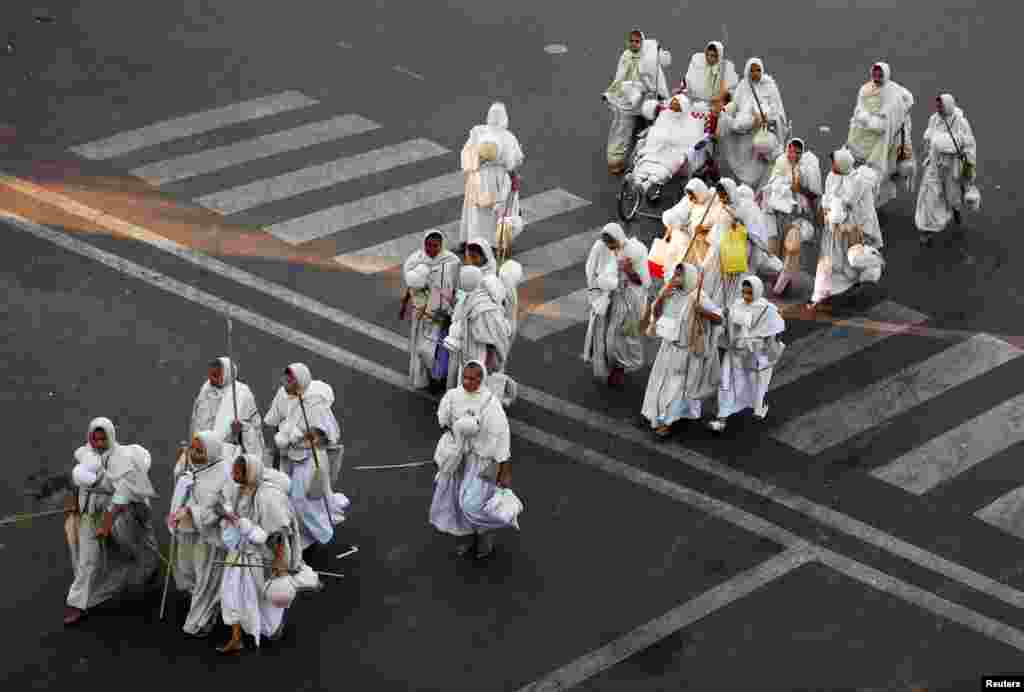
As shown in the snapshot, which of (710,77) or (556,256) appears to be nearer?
(556,256)

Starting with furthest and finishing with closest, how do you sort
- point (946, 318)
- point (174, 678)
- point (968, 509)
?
point (946, 318) < point (968, 509) < point (174, 678)

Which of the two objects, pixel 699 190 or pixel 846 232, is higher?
pixel 699 190

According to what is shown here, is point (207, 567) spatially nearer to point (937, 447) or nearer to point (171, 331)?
point (171, 331)

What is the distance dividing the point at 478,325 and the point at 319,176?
258 inches

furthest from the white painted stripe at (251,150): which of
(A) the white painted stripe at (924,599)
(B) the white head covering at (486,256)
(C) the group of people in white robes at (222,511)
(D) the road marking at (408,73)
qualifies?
(A) the white painted stripe at (924,599)

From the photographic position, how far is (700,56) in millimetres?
23703

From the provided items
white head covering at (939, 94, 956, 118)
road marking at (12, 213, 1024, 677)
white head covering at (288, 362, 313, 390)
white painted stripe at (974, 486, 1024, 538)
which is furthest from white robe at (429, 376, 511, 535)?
white head covering at (939, 94, 956, 118)

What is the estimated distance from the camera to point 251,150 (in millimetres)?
24078

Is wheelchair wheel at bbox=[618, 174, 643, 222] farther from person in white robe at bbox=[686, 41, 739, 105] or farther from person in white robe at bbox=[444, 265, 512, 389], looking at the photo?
person in white robe at bbox=[444, 265, 512, 389]

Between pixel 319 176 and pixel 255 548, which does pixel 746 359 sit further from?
pixel 319 176

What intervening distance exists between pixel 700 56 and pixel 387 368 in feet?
22.2

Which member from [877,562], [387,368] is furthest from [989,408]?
[387,368]

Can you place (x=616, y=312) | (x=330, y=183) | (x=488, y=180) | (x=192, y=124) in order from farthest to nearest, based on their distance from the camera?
(x=192, y=124), (x=330, y=183), (x=488, y=180), (x=616, y=312)

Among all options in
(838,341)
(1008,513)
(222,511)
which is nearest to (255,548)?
(222,511)
